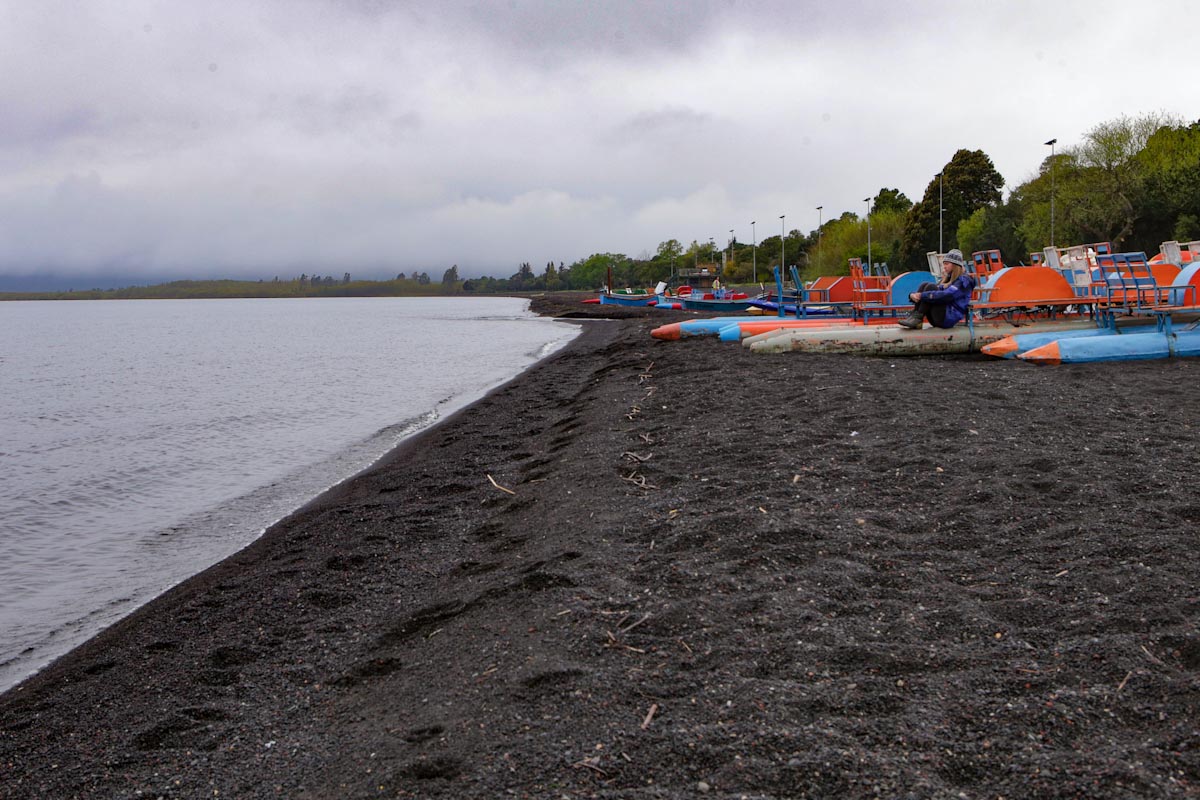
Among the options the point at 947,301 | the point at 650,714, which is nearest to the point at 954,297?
the point at 947,301

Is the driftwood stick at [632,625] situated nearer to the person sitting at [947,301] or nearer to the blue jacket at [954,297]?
the person sitting at [947,301]

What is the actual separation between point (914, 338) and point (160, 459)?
13076mm

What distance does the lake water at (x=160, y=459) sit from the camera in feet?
26.2

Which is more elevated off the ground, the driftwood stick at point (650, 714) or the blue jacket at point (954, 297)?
the blue jacket at point (954, 297)

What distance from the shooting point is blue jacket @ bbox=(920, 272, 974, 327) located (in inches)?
599

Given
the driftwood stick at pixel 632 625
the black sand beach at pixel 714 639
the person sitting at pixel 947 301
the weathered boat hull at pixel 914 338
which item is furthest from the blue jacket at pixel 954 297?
the driftwood stick at pixel 632 625

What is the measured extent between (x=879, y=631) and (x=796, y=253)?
430 ft

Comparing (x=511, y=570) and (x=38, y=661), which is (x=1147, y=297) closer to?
(x=511, y=570)

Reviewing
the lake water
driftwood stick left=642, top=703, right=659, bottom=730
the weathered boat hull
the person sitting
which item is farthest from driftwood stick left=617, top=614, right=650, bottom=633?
the person sitting

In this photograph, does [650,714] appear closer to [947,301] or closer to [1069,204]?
[947,301]

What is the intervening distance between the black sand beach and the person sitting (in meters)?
6.59

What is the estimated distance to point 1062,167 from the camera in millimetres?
62625

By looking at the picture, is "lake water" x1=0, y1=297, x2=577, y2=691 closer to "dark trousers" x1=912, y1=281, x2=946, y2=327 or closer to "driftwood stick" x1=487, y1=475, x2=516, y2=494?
"driftwood stick" x1=487, y1=475, x2=516, y2=494

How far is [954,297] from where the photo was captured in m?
15.3
